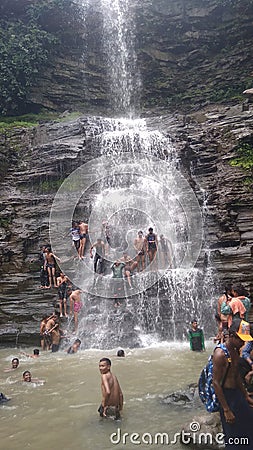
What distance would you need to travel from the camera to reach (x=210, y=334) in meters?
9.25

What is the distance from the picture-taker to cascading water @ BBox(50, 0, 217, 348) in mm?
9664

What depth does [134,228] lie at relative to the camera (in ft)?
45.3

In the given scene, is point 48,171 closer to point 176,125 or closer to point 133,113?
point 176,125

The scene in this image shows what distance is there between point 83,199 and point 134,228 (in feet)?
7.28

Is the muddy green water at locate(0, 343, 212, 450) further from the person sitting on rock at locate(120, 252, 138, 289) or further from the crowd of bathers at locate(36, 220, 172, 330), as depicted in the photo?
the person sitting on rock at locate(120, 252, 138, 289)

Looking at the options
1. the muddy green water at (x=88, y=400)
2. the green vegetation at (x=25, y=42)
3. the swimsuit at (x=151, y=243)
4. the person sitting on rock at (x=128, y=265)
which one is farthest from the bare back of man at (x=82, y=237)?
the green vegetation at (x=25, y=42)

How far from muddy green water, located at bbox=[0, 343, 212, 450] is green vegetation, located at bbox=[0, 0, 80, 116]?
17403 mm

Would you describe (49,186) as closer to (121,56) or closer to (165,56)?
(121,56)

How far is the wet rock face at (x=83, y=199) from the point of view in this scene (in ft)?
33.7

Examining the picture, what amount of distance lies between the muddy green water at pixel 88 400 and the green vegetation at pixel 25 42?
17403 millimetres

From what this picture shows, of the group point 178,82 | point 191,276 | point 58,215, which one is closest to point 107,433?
point 191,276

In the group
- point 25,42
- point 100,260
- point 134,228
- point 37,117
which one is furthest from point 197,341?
point 25,42

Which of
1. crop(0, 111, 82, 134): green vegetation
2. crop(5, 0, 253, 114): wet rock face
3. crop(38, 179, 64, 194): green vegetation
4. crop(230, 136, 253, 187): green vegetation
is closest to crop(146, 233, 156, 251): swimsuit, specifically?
crop(230, 136, 253, 187): green vegetation

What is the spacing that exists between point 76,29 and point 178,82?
7632 millimetres
